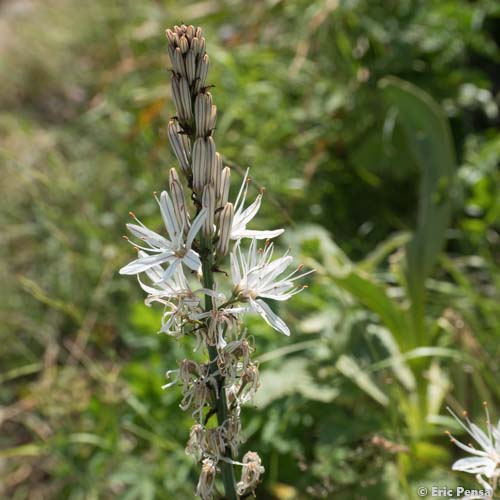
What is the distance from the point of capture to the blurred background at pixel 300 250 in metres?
2.27

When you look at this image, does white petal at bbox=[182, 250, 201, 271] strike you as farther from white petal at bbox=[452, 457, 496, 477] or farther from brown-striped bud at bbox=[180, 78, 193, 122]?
white petal at bbox=[452, 457, 496, 477]

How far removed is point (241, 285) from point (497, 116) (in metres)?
2.70

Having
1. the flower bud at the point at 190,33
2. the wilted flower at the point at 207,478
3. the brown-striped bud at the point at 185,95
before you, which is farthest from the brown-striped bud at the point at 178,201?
the wilted flower at the point at 207,478

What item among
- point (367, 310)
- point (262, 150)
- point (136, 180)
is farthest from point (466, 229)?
point (136, 180)

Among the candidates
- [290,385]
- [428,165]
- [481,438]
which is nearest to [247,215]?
[481,438]

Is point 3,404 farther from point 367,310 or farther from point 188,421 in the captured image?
point 367,310

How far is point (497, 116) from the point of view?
3473 millimetres

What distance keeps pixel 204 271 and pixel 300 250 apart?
4.81 feet

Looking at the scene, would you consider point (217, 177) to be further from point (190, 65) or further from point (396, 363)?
point (396, 363)

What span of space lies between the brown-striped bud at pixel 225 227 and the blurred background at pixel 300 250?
0.70 m

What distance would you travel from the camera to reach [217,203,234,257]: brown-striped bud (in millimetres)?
1147

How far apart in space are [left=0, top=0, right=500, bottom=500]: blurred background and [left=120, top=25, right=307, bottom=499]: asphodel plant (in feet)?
1.96

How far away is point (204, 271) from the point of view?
3.80 ft

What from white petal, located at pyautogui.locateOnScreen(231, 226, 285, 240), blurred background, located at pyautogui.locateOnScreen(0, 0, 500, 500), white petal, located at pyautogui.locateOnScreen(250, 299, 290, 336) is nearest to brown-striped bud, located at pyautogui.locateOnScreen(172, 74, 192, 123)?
white petal, located at pyautogui.locateOnScreen(231, 226, 285, 240)
